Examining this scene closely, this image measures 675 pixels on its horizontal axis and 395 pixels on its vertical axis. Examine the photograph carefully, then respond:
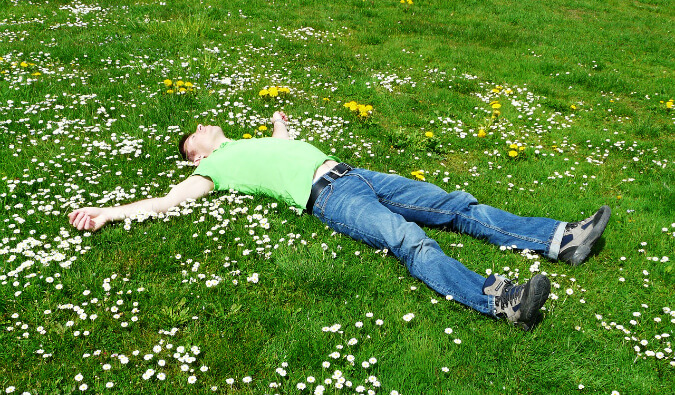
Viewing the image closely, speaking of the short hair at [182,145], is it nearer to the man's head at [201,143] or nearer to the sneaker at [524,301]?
the man's head at [201,143]

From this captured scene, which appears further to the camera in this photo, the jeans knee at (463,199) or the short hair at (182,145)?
the short hair at (182,145)

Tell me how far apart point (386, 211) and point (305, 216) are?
95 cm

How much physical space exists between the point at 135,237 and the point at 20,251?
3.08 feet

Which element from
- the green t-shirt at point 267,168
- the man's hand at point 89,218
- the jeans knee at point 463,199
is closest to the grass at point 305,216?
the man's hand at point 89,218

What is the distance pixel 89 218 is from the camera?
15.3 ft

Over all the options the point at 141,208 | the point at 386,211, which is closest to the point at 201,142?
the point at 141,208

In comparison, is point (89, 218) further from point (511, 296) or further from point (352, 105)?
point (352, 105)

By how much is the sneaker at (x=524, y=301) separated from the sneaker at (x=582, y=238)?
106 cm

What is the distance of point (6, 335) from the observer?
360 cm

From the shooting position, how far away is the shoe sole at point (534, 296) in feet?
12.2

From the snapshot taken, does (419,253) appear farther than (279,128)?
No

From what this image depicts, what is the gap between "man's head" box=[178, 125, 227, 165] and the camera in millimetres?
6008

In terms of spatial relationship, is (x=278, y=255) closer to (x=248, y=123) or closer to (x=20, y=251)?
(x=20, y=251)

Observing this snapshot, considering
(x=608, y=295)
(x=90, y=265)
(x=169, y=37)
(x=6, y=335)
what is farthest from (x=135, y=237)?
(x=169, y=37)
